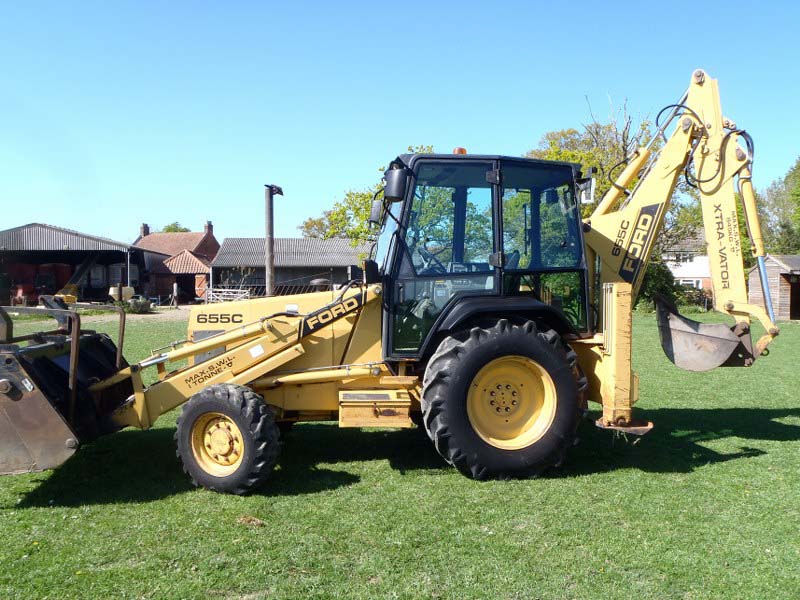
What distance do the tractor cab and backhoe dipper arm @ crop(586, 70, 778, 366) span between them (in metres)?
0.74

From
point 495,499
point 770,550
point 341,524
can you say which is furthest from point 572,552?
point 341,524

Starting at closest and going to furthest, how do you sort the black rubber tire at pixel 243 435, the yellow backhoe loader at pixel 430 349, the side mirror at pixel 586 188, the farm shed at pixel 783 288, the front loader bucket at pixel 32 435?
the front loader bucket at pixel 32 435
the black rubber tire at pixel 243 435
the yellow backhoe loader at pixel 430 349
the side mirror at pixel 586 188
the farm shed at pixel 783 288

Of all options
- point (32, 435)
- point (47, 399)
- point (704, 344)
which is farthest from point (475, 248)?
point (32, 435)

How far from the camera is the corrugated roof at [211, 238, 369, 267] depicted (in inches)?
1873

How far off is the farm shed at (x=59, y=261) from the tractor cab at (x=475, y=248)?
38.9m

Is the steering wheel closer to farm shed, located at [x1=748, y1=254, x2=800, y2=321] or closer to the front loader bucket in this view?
the front loader bucket

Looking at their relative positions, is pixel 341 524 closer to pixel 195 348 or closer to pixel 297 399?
pixel 297 399

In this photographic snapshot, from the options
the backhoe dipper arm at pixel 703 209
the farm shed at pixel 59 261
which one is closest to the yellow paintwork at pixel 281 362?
the backhoe dipper arm at pixel 703 209

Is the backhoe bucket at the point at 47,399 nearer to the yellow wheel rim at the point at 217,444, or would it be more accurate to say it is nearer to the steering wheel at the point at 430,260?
the yellow wheel rim at the point at 217,444

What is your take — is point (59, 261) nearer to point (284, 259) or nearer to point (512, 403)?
point (284, 259)

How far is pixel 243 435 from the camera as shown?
17.3 feet

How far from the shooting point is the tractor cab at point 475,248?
572 centimetres

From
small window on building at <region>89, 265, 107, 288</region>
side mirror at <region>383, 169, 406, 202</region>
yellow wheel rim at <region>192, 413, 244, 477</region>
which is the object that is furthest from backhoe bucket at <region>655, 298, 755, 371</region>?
small window on building at <region>89, 265, 107, 288</region>

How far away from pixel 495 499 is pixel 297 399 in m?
2.08
